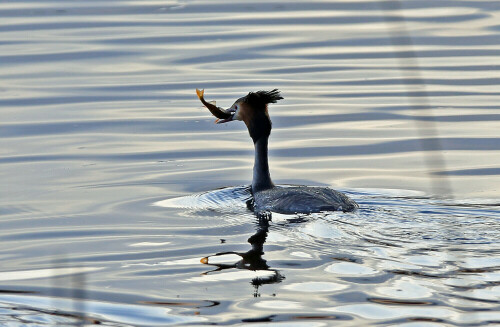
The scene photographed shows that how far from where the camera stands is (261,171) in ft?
34.4

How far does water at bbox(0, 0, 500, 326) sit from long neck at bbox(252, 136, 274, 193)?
24 centimetres

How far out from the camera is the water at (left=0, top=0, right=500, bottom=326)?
7000mm

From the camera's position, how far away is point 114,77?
51.1ft

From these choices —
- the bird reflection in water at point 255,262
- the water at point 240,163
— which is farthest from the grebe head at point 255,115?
the bird reflection in water at point 255,262

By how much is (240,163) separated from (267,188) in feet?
4.71

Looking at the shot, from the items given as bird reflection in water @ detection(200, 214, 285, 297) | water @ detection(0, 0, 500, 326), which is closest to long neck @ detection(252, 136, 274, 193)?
water @ detection(0, 0, 500, 326)

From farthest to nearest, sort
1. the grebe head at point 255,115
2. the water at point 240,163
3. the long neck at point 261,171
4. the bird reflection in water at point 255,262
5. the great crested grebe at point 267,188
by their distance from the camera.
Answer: the grebe head at point 255,115 < the long neck at point 261,171 < the great crested grebe at point 267,188 < the bird reflection in water at point 255,262 < the water at point 240,163

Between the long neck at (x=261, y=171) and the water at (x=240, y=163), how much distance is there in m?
0.24

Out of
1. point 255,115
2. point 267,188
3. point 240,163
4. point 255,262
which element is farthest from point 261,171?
point 255,262

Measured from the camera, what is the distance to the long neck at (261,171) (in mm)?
10398

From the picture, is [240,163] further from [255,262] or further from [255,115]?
[255,262]

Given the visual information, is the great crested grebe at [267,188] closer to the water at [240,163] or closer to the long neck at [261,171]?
the long neck at [261,171]

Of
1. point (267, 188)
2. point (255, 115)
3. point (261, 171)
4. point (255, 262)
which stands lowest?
point (255, 262)

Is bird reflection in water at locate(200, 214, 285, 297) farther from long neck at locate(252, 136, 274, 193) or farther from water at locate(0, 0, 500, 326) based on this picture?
long neck at locate(252, 136, 274, 193)
